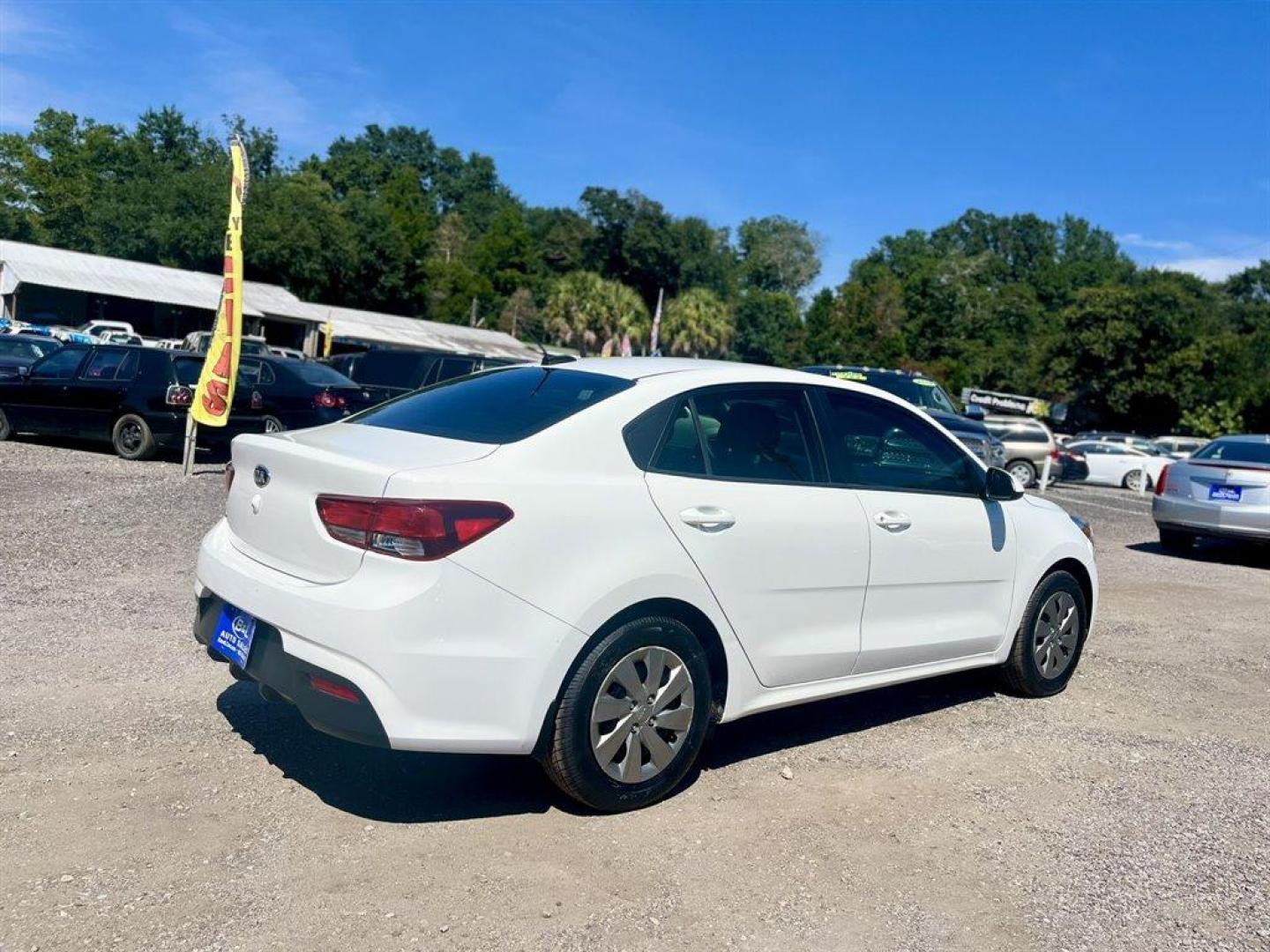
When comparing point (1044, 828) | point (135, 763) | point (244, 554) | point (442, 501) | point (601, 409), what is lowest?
point (135, 763)

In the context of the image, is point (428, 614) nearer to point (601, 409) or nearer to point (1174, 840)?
point (601, 409)

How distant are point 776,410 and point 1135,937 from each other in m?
2.40

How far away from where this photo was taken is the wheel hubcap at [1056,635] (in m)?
6.03

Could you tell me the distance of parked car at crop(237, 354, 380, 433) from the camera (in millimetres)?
15539

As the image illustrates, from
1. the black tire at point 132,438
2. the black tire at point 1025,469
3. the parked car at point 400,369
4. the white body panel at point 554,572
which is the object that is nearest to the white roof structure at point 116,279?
the parked car at point 400,369

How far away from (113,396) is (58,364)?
1225 mm

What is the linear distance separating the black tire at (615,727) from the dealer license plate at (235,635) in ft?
3.87

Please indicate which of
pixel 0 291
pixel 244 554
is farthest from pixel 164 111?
pixel 244 554

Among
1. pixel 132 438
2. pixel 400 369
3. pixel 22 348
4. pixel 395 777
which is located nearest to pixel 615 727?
pixel 395 777

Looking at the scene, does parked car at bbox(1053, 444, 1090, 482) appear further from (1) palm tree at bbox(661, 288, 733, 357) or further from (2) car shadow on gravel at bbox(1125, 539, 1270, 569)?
(1) palm tree at bbox(661, 288, 733, 357)

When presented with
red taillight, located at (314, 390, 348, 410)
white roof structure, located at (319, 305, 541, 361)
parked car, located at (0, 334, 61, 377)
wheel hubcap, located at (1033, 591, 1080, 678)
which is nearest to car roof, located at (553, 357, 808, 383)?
wheel hubcap, located at (1033, 591, 1080, 678)

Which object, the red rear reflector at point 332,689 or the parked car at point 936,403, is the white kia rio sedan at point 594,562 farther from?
the parked car at point 936,403

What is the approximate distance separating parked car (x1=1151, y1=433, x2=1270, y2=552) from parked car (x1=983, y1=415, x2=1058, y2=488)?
1003 centimetres

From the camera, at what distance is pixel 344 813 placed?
4016 mm
